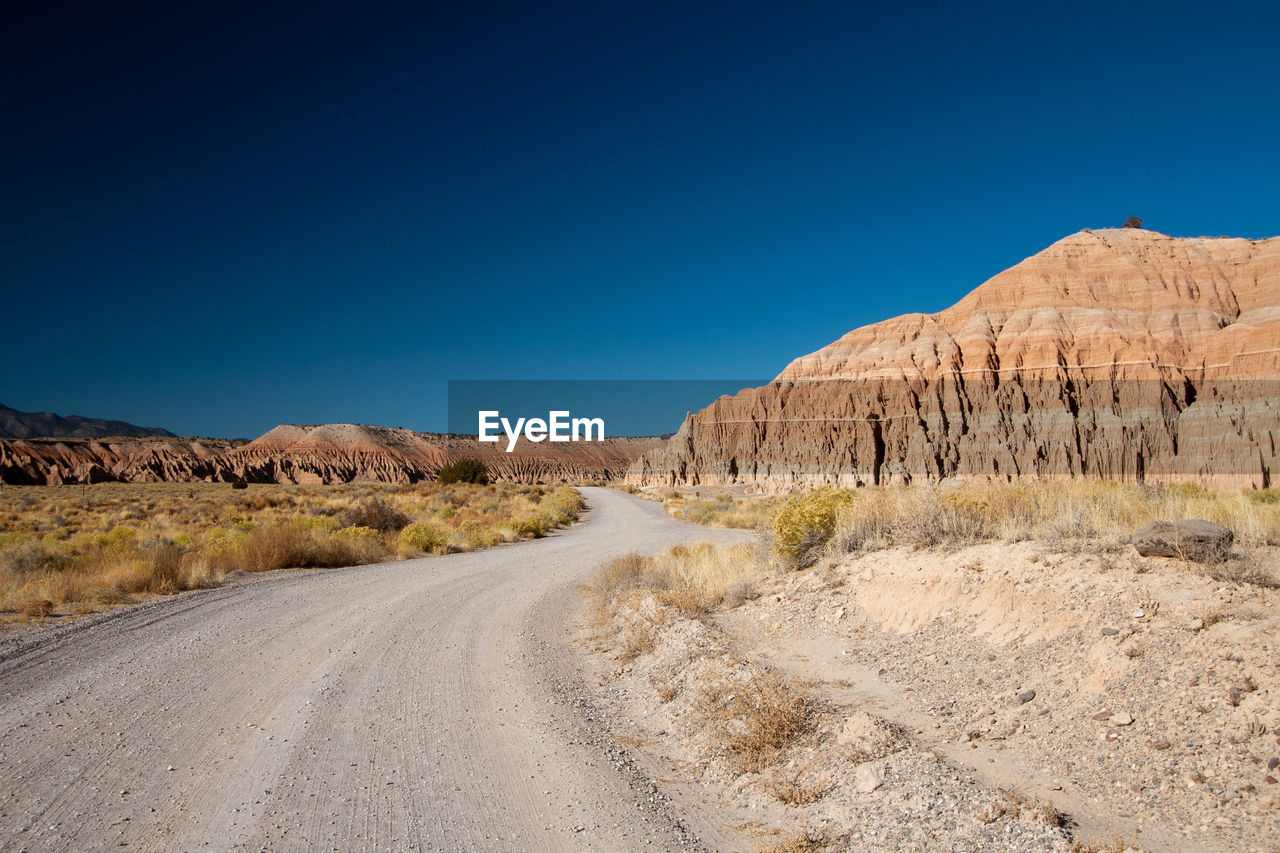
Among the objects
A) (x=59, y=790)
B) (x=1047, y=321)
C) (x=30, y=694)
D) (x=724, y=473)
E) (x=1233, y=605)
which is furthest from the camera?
(x=724, y=473)

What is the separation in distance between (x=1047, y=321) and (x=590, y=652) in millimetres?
80009

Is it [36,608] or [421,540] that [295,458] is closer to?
[421,540]

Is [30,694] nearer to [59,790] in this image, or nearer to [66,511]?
[59,790]

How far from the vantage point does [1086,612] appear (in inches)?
218

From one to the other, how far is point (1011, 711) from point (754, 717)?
1.89 metres

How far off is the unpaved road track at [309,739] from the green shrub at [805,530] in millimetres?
3702

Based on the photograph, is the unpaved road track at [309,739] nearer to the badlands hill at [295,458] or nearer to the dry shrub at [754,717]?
the dry shrub at [754,717]

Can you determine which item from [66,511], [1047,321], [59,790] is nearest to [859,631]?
[59,790]

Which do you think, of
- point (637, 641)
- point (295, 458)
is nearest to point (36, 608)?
point (637, 641)

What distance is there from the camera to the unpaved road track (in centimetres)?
415

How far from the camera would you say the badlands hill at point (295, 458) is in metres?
76.3

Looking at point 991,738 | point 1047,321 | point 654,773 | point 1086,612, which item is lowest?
point 654,773

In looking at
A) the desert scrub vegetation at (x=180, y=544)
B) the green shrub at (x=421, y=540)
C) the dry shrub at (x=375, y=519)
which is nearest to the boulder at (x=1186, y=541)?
the desert scrub vegetation at (x=180, y=544)

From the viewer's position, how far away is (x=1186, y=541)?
5945mm
